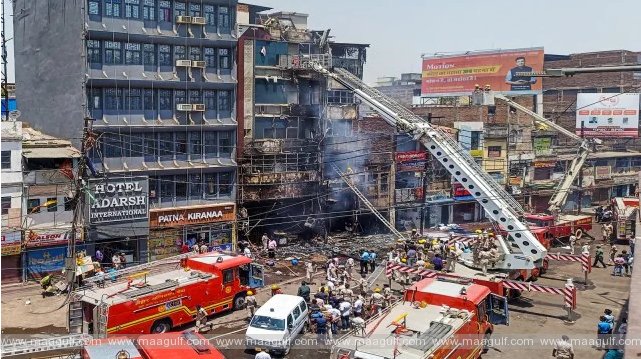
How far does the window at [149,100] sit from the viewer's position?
1380 inches

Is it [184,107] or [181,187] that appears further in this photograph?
[181,187]

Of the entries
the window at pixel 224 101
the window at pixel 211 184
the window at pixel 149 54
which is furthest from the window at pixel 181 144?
the window at pixel 149 54

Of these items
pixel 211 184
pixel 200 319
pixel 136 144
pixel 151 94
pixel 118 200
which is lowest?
pixel 200 319

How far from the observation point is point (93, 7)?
3294 cm

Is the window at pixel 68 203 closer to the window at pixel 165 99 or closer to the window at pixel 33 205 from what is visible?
the window at pixel 33 205

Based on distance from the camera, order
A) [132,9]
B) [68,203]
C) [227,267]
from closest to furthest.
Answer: [227,267], [68,203], [132,9]

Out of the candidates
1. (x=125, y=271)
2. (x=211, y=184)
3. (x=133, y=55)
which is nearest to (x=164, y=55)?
(x=133, y=55)

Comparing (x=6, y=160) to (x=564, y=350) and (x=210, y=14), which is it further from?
(x=564, y=350)

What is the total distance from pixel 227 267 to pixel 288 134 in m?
19.5

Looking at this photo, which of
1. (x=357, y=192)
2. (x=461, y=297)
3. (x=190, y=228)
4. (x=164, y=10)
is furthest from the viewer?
(x=357, y=192)

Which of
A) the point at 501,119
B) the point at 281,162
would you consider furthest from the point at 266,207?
the point at 501,119

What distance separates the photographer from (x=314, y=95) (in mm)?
43531

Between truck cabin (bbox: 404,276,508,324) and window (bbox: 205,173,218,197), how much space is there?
774 inches

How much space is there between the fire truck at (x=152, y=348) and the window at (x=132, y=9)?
24.1 meters
